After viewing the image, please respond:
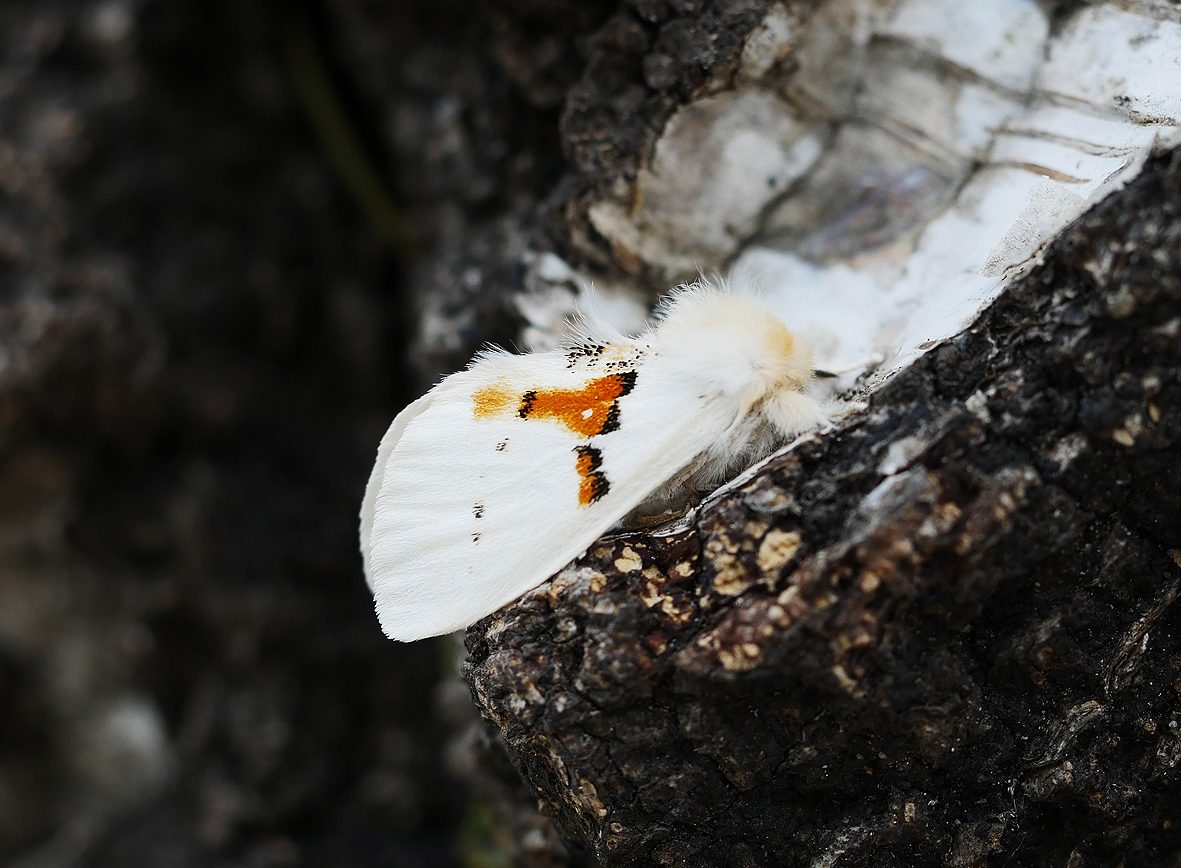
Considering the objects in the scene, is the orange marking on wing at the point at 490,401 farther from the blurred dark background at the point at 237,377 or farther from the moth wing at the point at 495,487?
the blurred dark background at the point at 237,377

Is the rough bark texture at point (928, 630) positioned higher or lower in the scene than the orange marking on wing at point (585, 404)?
lower

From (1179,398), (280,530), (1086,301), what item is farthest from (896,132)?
(280,530)

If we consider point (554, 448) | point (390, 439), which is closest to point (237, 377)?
point (390, 439)

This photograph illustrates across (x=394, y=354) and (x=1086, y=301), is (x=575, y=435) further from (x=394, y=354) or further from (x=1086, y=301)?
(x=394, y=354)

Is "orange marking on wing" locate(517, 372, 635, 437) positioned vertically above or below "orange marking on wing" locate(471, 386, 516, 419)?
below

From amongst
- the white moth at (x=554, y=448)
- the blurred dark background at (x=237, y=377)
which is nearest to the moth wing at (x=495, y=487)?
the white moth at (x=554, y=448)

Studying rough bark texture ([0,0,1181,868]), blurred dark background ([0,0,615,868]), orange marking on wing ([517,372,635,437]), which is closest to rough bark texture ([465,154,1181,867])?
rough bark texture ([0,0,1181,868])

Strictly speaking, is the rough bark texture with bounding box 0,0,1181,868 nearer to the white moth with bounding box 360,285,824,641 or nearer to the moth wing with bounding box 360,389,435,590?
the white moth with bounding box 360,285,824,641

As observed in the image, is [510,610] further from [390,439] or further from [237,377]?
[237,377]
